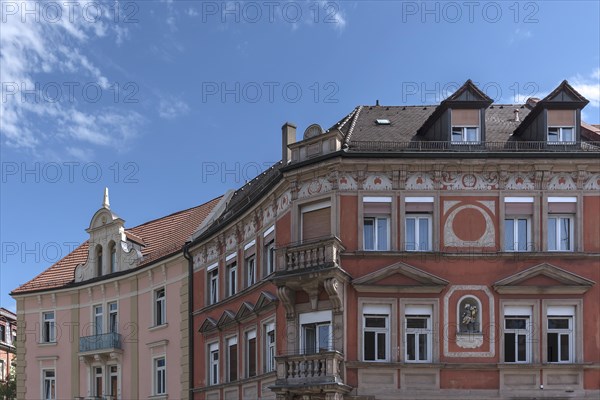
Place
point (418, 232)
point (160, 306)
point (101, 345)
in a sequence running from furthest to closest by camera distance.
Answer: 1. point (101, 345)
2. point (160, 306)
3. point (418, 232)

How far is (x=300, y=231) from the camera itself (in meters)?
29.8

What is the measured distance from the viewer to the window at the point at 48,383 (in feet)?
150

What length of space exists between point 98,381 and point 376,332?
64.4 feet


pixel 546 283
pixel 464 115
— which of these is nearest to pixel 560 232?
pixel 546 283

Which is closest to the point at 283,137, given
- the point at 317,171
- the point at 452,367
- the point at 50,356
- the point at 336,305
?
the point at 317,171

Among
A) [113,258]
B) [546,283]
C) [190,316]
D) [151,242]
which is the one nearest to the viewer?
[546,283]

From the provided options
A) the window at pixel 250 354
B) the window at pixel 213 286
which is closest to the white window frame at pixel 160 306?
the window at pixel 213 286

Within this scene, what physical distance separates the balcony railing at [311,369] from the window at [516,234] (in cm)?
605

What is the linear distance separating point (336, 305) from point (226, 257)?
869cm

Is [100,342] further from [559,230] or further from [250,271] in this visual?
[559,230]

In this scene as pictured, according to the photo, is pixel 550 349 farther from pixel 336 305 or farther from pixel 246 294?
pixel 246 294

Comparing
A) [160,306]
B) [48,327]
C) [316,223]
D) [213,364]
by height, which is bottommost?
[213,364]

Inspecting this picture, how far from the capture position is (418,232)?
29.0 meters

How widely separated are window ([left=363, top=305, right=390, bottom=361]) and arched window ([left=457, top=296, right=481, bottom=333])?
2.13m
